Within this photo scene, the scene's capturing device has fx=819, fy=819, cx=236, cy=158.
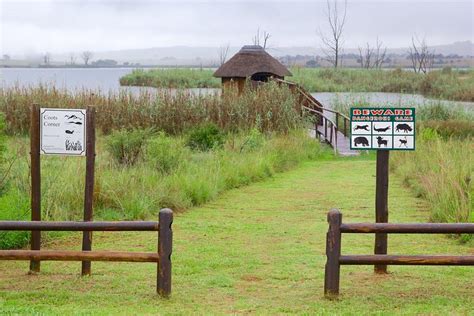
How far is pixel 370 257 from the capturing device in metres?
6.95

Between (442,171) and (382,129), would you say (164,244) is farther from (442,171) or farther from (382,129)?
(442,171)

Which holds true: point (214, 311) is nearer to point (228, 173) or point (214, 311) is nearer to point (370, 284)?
point (370, 284)

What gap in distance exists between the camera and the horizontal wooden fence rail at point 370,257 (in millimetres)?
6883

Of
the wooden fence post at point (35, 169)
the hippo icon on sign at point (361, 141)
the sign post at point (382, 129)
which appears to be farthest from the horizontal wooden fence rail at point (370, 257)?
the wooden fence post at point (35, 169)

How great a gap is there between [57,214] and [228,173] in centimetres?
495

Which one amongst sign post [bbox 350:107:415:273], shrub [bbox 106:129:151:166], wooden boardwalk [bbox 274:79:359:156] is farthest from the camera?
wooden boardwalk [bbox 274:79:359:156]

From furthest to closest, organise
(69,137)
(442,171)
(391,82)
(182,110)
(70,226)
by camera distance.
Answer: (391,82), (182,110), (442,171), (69,137), (70,226)

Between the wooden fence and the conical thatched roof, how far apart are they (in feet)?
70.0

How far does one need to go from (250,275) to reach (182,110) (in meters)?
15.1

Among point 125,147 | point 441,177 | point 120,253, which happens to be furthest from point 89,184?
point 125,147

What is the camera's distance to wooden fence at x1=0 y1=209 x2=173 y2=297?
6.92m

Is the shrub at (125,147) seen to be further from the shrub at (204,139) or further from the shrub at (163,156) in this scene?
the shrub at (204,139)

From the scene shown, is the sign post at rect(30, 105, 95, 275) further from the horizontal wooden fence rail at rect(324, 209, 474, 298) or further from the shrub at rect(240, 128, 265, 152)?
the shrub at rect(240, 128, 265, 152)

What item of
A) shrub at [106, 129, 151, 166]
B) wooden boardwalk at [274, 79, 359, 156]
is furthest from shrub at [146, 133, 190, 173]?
wooden boardwalk at [274, 79, 359, 156]
